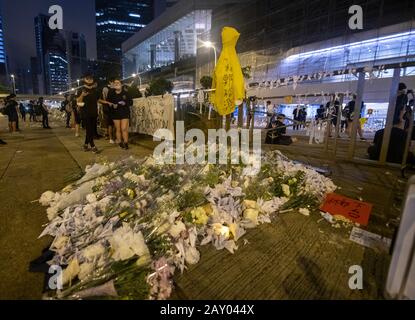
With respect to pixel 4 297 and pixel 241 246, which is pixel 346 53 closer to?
pixel 241 246

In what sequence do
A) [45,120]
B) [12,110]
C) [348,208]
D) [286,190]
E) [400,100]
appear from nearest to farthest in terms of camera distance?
1. [348,208]
2. [286,190]
3. [400,100]
4. [12,110]
5. [45,120]

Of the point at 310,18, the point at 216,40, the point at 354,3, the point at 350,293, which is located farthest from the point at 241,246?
the point at 216,40

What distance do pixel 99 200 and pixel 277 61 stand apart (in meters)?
27.5

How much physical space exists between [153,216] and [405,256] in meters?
2.17

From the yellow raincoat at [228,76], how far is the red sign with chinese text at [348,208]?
2458 mm

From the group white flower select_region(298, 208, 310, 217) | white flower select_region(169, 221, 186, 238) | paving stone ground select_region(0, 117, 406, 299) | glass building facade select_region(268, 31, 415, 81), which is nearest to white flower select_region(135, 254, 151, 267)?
paving stone ground select_region(0, 117, 406, 299)

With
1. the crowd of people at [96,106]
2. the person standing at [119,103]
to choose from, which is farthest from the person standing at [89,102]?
the person standing at [119,103]

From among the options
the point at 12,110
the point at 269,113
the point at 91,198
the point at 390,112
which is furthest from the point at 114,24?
the point at 91,198

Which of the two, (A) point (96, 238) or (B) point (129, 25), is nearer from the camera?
(A) point (96, 238)

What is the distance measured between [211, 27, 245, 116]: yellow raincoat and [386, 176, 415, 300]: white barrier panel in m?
3.54

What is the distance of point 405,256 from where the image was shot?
162 cm

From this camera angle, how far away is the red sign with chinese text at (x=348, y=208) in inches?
122

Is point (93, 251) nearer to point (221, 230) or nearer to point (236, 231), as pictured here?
point (221, 230)

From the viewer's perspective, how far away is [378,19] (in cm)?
1912
